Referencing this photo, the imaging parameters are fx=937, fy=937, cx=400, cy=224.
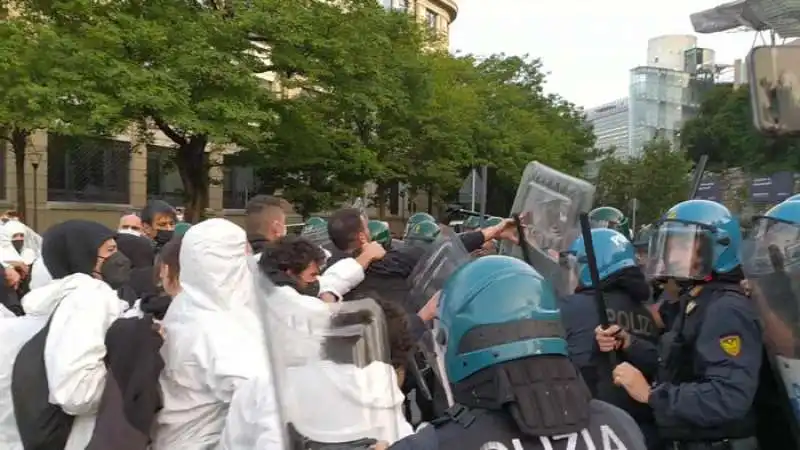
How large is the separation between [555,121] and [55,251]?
1822 inches

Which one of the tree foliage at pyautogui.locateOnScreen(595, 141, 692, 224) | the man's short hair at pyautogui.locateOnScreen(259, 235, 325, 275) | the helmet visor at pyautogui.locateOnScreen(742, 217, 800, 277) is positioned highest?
the tree foliage at pyautogui.locateOnScreen(595, 141, 692, 224)

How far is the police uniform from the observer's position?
3053 mm

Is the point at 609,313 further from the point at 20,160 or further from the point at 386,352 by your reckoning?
the point at 20,160

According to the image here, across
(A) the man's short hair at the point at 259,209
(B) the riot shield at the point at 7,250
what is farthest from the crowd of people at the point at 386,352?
(B) the riot shield at the point at 7,250

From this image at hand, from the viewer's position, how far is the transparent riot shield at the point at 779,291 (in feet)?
9.18

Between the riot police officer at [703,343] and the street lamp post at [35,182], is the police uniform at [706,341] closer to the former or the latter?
the riot police officer at [703,343]

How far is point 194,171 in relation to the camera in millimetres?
23781

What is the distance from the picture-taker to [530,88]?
48188 mm

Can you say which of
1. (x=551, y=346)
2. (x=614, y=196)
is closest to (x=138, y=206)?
(x=614, y=196)

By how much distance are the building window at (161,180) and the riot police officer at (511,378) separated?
28369mm

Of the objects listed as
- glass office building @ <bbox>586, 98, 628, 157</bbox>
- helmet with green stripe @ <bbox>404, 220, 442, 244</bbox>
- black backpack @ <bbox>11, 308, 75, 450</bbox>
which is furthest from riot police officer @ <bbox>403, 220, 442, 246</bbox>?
glass office building @ <bbox>586, 98, 628, 157</bbox>

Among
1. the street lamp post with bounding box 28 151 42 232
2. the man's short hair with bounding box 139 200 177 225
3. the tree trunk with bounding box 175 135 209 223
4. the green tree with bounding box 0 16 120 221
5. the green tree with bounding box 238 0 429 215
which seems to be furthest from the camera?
the street lamp post with bounding box 28 151 42 232

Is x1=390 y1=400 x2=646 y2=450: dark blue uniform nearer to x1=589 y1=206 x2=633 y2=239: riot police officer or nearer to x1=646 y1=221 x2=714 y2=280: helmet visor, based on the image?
x1=646 y1=221 x2=714 y2=280: helmet visor

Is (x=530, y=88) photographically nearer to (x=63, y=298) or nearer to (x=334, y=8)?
(x=334, y=8)
